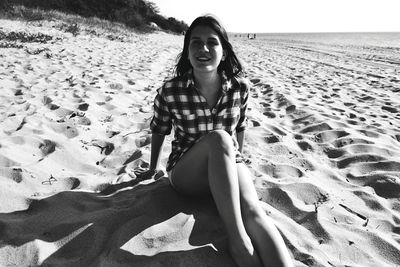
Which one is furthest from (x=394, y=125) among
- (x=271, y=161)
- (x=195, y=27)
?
(x=195, y=27)

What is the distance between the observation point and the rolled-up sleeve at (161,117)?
2.27 m

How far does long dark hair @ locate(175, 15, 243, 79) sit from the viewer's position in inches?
84.5

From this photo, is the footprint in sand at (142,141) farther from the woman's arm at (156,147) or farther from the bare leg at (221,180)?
the bare leg at (221,180)

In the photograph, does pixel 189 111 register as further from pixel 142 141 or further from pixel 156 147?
pixel 142 141

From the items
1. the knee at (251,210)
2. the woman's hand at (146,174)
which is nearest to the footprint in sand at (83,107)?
the woman's hand at (146,174)

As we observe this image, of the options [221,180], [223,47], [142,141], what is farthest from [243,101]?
[142,141]

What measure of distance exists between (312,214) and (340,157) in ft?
3.48

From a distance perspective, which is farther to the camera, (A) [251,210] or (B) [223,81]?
(B) [223,81]

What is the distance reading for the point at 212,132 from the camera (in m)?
1.89

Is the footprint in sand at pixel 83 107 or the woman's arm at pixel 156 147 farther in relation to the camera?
the footprint in sand at pixel 83 107

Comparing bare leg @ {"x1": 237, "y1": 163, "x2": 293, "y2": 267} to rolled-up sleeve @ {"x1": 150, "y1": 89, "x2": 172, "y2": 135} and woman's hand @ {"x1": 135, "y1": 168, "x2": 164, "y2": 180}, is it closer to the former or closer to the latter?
rolled-up sleeve @ {"x1": 150, "y1": 89, "x2": 172, "y2": 135}

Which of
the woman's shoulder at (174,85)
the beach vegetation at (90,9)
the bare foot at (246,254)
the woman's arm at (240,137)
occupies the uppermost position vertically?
the beach vegetation at (90,9)

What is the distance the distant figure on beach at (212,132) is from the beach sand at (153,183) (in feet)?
0.62

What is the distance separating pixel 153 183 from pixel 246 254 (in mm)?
1060
